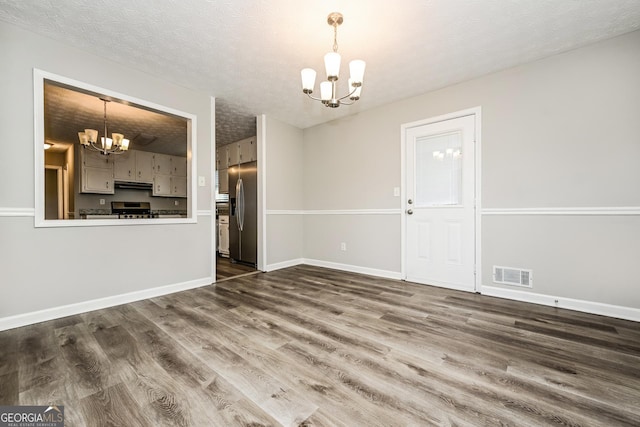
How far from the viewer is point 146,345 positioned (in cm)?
185

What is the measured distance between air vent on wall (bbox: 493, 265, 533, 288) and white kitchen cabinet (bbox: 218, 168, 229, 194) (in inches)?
183

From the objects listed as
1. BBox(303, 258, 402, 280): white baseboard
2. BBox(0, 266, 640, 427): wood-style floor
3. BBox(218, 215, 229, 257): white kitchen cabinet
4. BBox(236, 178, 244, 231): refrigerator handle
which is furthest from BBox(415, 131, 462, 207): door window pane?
BBox(218, 215, 229, 257): white kitchen cabinet

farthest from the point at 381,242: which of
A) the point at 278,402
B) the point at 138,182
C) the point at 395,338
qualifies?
the point at 138,182

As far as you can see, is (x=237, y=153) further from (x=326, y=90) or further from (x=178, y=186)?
(x=326, y=90)

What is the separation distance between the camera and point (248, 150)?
15.3 feet

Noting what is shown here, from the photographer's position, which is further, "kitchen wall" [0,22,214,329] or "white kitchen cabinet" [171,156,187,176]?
"white kitchen cabinet" [171,156,187,176]

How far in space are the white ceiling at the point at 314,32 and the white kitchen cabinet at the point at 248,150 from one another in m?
1.54

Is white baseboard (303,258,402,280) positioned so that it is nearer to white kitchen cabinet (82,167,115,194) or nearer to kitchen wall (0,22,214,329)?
kitchen wall (0,22,214,329)

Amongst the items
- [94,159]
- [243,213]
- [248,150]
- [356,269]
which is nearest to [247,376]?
[356,269]

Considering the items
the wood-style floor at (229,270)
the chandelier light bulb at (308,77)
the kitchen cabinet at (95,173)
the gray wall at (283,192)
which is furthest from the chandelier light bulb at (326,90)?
the kitchen cabinet at (95,173)

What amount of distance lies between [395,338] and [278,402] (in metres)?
1.00

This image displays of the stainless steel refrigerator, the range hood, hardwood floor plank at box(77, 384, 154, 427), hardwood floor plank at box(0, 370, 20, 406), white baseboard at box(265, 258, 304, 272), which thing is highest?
the range hood

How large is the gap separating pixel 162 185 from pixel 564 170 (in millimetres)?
7507

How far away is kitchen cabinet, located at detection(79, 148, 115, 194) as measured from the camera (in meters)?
5.43
